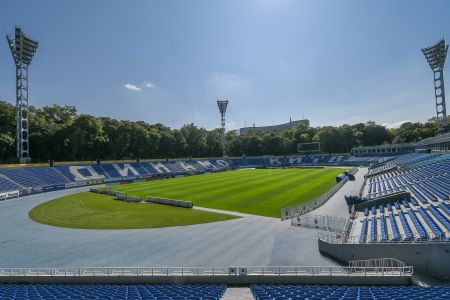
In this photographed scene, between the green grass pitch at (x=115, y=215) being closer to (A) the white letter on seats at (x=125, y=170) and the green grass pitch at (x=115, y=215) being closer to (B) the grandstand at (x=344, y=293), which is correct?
(B) the grandstand at (x=344, y=293)

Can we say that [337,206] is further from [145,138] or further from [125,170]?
[145,138]

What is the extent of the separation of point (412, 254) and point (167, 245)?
14.8 meters

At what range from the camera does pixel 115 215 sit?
30109 millimetres

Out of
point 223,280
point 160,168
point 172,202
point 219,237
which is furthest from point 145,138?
point 223,280

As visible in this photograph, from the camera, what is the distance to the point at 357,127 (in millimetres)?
120250

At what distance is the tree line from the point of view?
71812mm

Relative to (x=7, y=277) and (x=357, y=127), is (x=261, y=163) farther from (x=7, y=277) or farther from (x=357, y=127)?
(x=7, y=277)

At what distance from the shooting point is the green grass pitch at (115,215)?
1054 inches

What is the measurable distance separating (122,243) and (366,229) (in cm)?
1745

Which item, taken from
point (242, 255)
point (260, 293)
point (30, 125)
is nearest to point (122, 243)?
point (242, 255)

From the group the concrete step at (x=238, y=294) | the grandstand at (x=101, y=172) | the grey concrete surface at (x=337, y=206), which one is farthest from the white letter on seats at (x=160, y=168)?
the concrete step at (x=238, y=294)

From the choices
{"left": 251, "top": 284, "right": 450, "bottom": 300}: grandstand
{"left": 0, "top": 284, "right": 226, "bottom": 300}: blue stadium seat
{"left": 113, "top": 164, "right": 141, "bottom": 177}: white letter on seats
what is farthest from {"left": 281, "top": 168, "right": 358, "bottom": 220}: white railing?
{"left": 113, "top": 164, "right": 141, "bottom": 177}: white letter on seats

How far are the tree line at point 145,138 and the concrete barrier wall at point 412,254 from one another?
6898 cm

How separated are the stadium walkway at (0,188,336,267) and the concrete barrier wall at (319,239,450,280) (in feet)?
4.98
